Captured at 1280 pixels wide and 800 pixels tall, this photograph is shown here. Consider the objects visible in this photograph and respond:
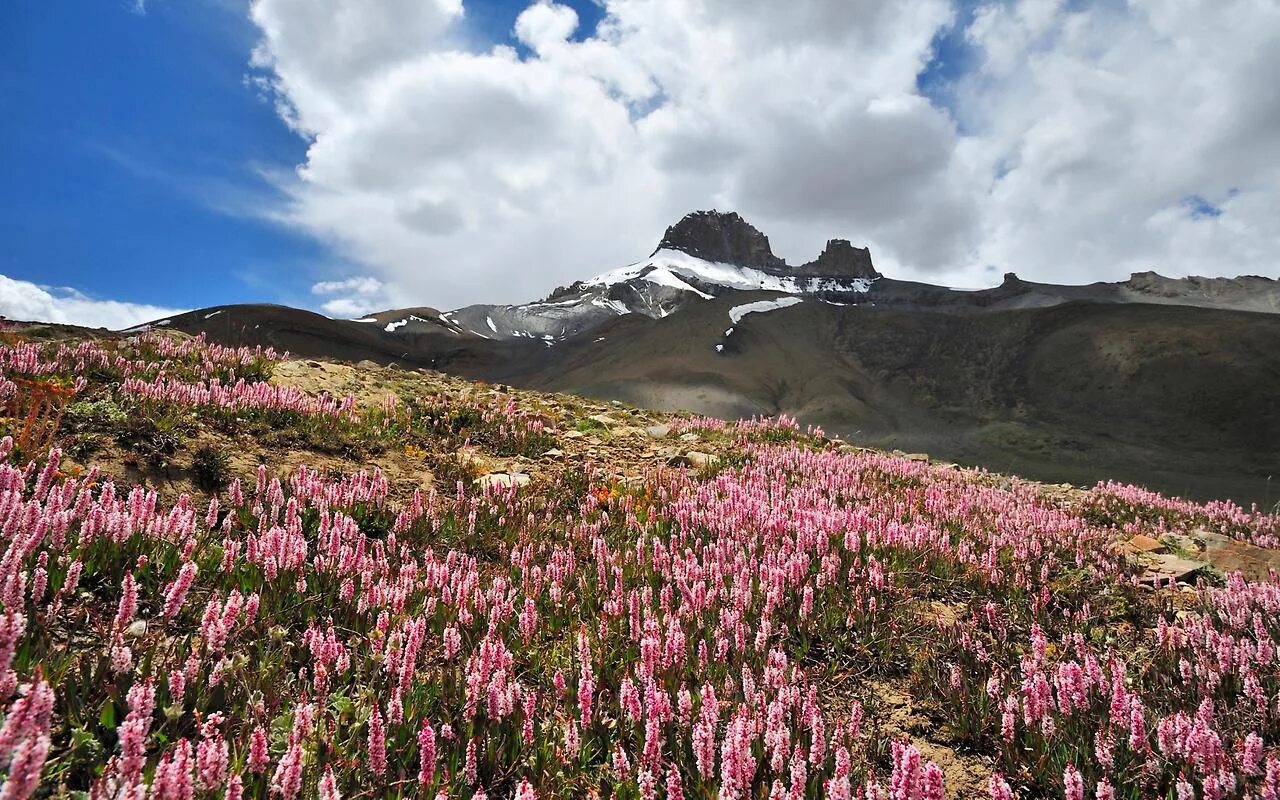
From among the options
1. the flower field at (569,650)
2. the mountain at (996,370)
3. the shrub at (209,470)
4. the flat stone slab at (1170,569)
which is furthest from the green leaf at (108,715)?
the mountain at (996,370)

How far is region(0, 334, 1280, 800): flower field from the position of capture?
235 centimetres

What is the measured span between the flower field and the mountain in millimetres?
10227

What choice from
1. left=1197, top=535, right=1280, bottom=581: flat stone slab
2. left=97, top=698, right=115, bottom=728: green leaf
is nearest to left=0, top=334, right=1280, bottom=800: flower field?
left=97, top=698, right=115, bottom=728: green leaf

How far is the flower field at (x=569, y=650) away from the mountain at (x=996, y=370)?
1023cm

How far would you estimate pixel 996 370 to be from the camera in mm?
83688

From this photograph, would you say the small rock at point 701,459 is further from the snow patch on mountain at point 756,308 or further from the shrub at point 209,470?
the snow patch on mountain at point 756,308

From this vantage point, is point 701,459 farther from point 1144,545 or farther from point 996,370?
point 996,370

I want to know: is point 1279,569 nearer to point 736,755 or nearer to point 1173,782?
point 1173,782

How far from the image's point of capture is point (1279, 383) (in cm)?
5778

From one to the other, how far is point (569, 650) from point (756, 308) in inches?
4738

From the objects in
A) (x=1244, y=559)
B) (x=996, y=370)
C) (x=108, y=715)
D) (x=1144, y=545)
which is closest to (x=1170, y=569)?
(x=1244, y=559)

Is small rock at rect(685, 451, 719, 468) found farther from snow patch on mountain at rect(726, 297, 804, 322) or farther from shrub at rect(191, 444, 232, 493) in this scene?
snow patch on mountain at rect(726, 297, 804, 322)

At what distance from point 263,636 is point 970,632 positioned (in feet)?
15.4

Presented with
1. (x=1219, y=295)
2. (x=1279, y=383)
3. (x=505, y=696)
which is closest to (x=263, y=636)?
(x=505, y=696)
